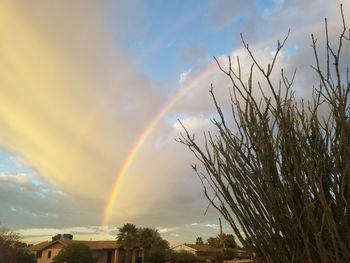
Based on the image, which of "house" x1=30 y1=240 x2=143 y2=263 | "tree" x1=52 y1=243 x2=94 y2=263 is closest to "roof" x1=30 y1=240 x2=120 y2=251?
"house" x1=30 y1=240 x2=143 y2=263

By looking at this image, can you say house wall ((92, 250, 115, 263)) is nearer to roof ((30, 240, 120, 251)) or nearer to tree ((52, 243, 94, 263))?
roof ((30, 240, 120, 251))

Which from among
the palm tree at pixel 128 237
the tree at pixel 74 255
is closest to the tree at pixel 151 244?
the palm tree at pixel 128 237

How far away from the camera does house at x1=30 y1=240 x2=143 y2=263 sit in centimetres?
6191

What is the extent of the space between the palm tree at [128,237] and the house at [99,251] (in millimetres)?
3081

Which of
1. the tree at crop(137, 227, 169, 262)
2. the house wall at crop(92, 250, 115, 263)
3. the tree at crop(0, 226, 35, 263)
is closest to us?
the tree at crop(0, 226, 35, 263)

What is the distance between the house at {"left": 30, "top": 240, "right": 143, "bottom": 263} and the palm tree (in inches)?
121

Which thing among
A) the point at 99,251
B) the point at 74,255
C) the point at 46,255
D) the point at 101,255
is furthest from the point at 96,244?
the point at 74,255

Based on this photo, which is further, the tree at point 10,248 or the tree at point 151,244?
the tree at point 151,244

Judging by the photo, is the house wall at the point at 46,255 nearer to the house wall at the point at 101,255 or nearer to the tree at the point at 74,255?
the house wall at the point at 101,255

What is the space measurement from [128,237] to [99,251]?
8.15 meters

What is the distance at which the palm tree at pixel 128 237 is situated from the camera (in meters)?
57.7

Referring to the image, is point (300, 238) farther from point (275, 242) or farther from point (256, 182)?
point (256, 182)

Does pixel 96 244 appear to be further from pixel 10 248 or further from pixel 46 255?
pixel 10 248

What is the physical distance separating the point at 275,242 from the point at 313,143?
0.77m
